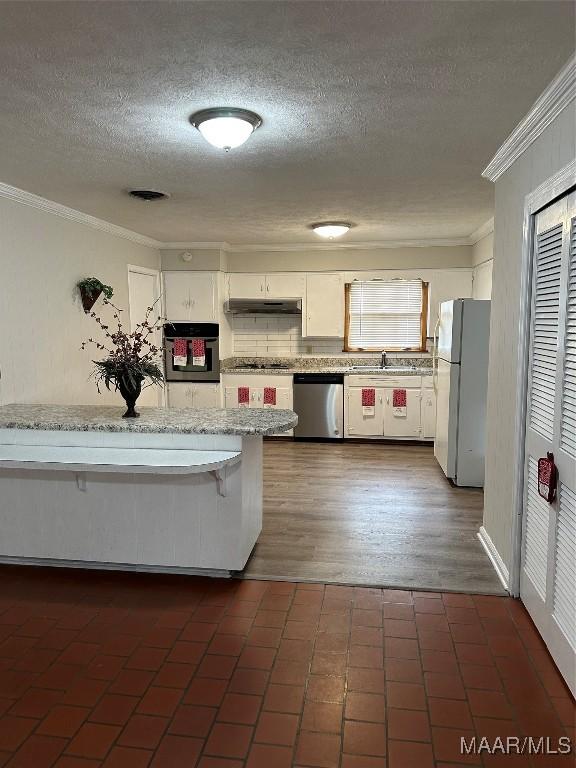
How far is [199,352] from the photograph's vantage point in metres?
6.51

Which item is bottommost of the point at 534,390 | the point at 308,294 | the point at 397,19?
the point at 534,390

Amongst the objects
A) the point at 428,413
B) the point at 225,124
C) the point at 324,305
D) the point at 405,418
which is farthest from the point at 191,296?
the point at 225,124

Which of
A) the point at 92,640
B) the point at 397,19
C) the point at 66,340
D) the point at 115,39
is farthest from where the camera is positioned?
the point at 66,340

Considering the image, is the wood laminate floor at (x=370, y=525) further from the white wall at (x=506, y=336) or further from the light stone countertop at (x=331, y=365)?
the light stone countertop at (x=331, y=365)

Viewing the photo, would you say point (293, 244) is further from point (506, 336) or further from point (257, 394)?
point (506, 336)

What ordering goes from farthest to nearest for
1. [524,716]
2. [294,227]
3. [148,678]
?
1. [294,227]
2. [148,678]
3. [524,716]

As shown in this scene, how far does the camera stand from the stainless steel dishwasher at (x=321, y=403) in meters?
6.36

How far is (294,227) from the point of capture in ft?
17.3

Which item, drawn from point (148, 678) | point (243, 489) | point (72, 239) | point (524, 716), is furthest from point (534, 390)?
point (72, 239)

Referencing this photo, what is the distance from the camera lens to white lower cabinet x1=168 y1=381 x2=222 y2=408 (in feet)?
21.5

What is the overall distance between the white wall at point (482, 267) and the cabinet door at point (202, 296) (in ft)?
9.88

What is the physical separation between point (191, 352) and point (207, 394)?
543 mm

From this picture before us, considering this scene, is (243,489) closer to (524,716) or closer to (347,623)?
(347,623)

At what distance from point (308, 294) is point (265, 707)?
5068 millimetres
